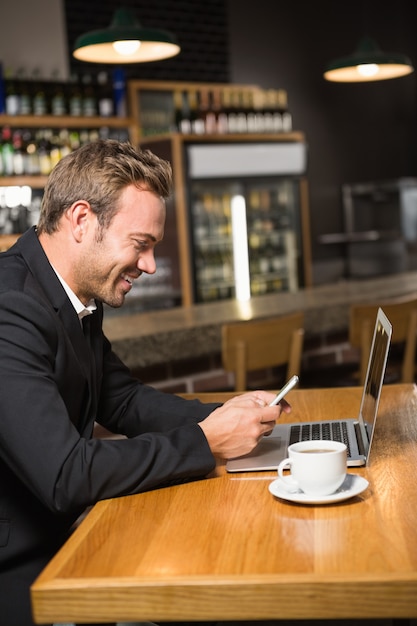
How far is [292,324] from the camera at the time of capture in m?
3.25

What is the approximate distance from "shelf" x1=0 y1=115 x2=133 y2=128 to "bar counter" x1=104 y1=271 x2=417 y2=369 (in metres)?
2.62

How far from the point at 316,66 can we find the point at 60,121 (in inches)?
138

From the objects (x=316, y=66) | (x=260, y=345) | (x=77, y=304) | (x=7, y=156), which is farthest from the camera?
(x=316, y=66)

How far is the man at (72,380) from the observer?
1369 millimetres

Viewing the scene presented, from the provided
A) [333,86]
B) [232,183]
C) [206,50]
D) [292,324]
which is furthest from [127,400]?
[333,86]

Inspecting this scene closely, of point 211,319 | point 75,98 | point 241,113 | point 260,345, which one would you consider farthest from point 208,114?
point 260,345

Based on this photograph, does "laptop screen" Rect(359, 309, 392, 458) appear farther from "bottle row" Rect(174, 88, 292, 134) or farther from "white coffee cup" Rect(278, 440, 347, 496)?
"bottle row" Rect(174, 88, 292, 134)

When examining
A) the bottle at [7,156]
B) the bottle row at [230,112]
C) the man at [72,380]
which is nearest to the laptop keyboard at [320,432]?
the man at [72,380]

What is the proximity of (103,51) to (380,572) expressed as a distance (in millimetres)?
3555

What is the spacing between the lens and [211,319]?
3.42m

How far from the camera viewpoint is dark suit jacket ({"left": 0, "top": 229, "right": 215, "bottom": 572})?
1.36m

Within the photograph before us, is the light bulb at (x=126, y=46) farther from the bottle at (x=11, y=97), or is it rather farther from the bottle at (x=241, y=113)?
the bottle at (x=241, y=113)

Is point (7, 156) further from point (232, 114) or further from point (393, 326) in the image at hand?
point (393, 326)

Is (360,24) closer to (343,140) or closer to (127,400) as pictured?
(343,140)
